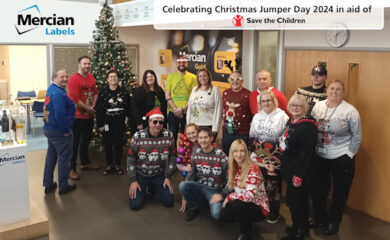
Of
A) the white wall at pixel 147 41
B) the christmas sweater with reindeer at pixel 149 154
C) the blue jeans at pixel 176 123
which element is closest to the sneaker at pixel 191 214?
the christmas sweater with reindeer at pixel 149 154

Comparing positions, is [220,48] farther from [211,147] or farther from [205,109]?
[211,147]

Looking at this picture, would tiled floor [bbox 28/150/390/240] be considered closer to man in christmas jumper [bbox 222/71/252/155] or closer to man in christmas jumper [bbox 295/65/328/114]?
man in christmas jumper [bbox 222/71/252/155]

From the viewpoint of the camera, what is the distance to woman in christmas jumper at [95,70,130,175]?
5344 millimetres

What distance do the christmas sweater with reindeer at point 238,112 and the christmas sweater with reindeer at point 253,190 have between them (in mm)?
1044

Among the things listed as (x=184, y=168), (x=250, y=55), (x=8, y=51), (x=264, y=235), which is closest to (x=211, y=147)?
(x=184, y=168)

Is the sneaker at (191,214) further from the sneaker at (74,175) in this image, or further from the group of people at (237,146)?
the sneaker at (74,175)

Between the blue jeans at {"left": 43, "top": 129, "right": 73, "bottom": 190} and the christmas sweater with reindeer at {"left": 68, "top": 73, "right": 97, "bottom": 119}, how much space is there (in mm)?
666

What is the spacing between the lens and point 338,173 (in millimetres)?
3721

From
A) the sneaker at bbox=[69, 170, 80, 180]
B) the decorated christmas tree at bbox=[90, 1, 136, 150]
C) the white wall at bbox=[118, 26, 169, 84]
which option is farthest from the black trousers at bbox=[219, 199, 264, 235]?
the white wall at bbox=[118, 26, 169, 84]

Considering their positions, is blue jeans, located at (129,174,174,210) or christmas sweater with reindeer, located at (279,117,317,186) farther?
blue jeans, located at (129,174,174,210)

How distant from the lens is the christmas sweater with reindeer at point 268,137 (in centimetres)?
389

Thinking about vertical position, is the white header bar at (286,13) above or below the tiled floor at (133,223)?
above

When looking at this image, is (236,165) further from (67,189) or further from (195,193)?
(67,189)

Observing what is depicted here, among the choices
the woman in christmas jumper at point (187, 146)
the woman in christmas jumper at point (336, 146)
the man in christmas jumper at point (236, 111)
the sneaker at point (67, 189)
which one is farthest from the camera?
the sneaker at point (67, 189)
